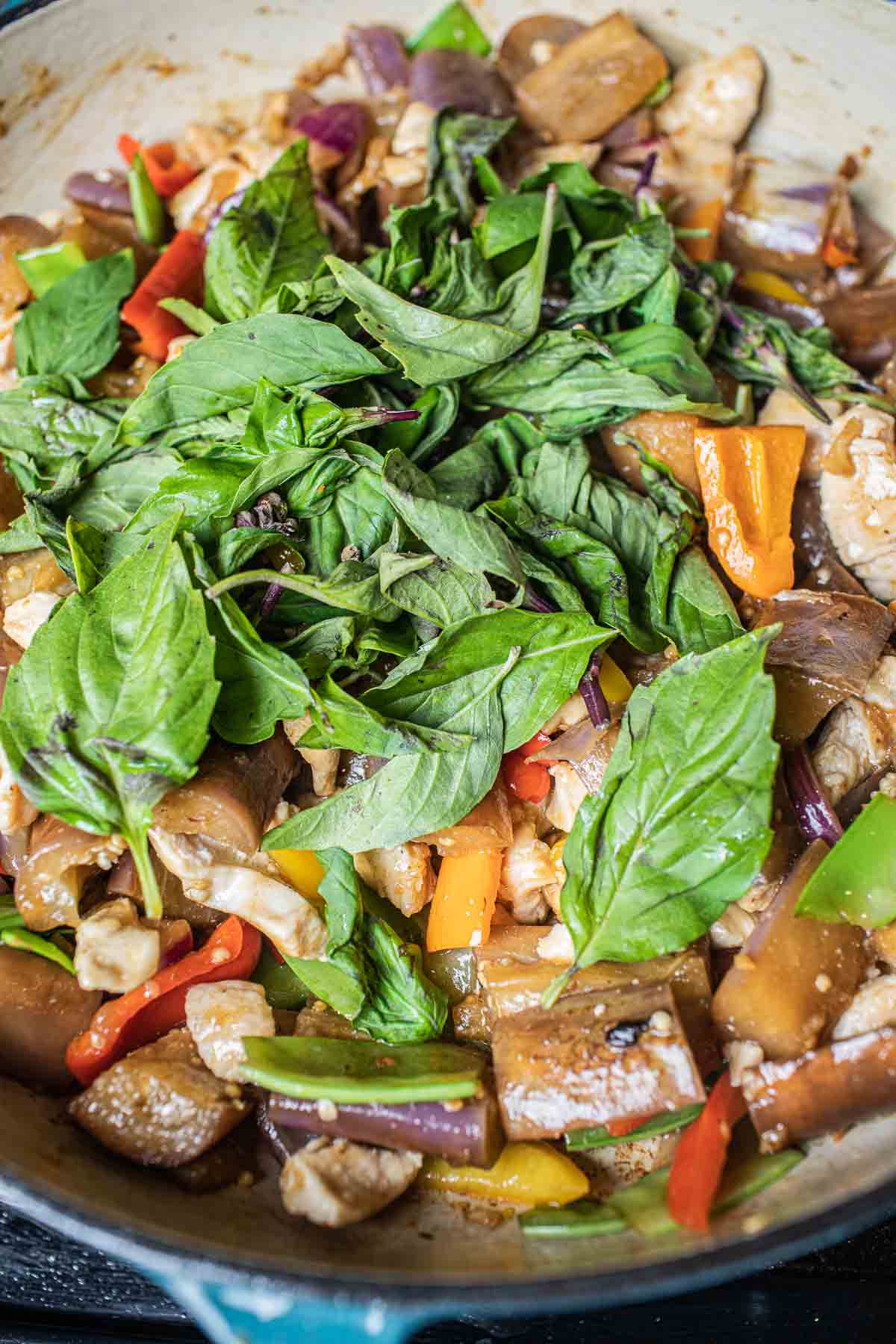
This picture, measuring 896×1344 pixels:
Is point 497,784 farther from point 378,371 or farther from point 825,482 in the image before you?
point 825,482

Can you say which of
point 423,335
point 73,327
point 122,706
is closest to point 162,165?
point 73,327

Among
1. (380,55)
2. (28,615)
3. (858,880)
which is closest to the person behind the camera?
(858,880)

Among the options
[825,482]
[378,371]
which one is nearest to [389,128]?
[378,371]

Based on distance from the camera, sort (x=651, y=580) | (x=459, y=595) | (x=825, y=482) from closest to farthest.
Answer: (x=459, y=595) → (x=651, y=580) → (x=825, y=482)

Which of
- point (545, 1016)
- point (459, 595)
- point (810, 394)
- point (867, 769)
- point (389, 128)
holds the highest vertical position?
point (389, 128)

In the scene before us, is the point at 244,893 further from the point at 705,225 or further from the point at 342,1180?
the point at 705,225

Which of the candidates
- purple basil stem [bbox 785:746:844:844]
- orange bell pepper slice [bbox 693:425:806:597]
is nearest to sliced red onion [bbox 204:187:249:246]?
orange bell pepper slice [bbox 693:425:806:597]
